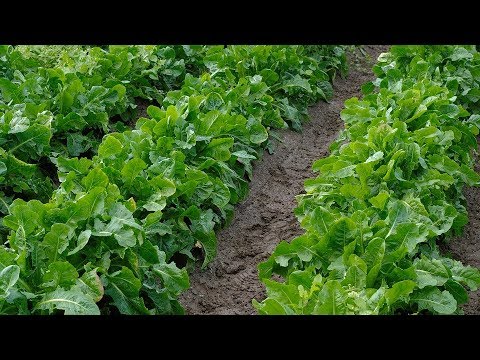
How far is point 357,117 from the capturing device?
6605 millimetres

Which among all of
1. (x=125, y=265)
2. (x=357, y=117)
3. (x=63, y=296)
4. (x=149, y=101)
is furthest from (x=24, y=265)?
(x=149, y=101)

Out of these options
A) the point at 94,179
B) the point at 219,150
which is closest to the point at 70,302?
the point at 94,179

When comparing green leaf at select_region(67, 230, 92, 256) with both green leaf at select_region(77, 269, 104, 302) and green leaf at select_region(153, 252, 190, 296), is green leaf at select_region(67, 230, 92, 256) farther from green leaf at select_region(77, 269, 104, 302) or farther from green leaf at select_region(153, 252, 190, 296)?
green leaf at select_region(153, 252, 190, 296)

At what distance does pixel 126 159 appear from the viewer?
5.36 m

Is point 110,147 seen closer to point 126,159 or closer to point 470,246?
point 126,159

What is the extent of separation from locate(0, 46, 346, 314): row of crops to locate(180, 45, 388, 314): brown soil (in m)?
0.18

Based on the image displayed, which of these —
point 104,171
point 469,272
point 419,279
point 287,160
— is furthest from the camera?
point 287,160

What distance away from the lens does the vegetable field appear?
412cm

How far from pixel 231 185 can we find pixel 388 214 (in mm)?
1934

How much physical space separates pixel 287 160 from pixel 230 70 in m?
1.26
